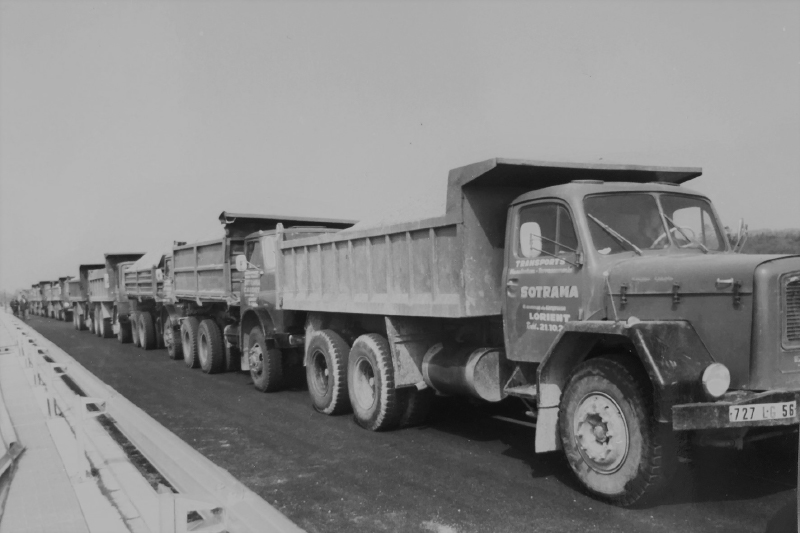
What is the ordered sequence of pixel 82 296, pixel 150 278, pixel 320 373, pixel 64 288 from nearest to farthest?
pixel 320 373 < pixel 150 278 < pixel 82 296 < pixel 64 288

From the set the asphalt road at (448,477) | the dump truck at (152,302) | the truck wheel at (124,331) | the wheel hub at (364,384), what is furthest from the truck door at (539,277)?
the truck wheel at (124,331)

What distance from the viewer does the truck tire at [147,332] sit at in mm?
18828

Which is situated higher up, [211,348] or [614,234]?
[614,234]

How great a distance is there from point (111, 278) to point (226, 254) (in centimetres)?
1263

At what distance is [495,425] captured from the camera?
777 cm

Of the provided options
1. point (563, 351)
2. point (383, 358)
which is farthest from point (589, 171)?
point (383, 358)

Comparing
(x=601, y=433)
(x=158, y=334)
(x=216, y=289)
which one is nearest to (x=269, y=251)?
(x=216, y=289)

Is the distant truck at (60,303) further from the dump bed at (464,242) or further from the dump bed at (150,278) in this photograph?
the dump bed at (464,242)

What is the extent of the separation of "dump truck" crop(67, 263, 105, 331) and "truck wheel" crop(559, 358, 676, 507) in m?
25.5

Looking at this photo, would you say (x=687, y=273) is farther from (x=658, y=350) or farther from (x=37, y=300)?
(x=37, y=300)

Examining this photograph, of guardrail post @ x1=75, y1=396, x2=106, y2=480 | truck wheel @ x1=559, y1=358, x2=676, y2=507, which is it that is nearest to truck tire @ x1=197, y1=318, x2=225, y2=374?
guardrail post @ x1=75, y1=396, x2=106, y2=480

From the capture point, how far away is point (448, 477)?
19.1ft

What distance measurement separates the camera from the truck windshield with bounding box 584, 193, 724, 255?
5.58 m

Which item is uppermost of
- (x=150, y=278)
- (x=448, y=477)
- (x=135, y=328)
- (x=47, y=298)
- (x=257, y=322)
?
(x=150, y=278)
